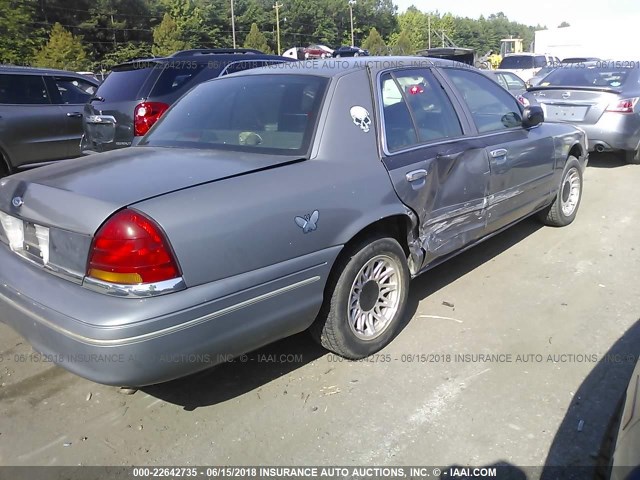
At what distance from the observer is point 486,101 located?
4445 millimetres

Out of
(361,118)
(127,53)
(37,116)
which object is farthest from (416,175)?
(127,53)

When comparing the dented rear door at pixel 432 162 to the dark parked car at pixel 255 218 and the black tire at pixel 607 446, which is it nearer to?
the dark parked car at pixel 255 218

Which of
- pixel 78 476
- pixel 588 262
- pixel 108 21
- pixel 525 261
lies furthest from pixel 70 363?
pixel 108 21

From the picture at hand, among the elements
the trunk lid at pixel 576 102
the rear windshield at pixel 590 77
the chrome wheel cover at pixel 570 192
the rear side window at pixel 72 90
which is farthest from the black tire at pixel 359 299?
the rear windshield at pixel 590 77

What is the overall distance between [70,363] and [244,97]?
1882 mm

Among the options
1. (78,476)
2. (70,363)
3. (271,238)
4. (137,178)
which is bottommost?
(78,476)

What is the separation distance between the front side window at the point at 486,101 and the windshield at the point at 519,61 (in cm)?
2005

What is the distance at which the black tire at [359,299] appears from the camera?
3.05 meters

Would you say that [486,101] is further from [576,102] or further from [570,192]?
[576,102]

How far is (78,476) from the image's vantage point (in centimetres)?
247

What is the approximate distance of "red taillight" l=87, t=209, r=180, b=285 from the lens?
2293mm

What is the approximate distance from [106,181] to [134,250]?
0.51 m

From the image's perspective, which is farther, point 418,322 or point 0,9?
point 0,9

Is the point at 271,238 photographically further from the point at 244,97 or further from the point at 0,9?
the point at 0,9
